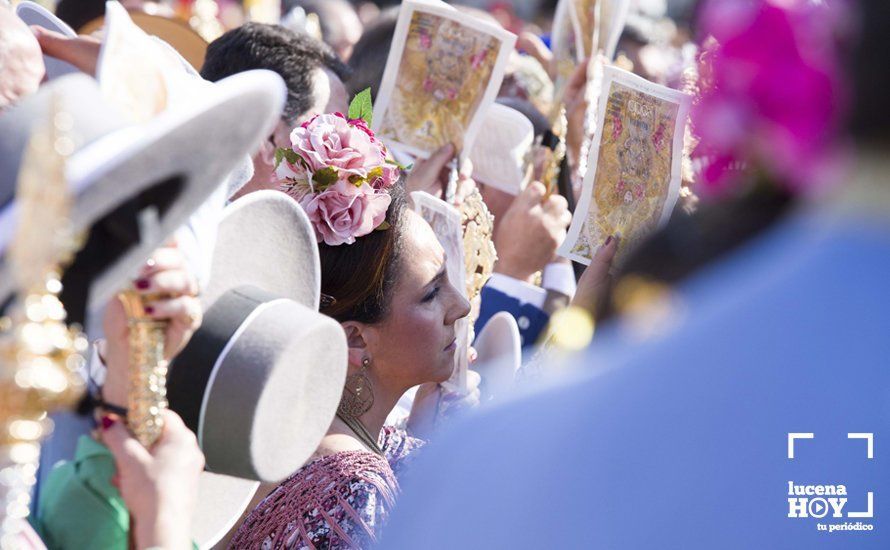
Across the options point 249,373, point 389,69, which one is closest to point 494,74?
point 389,69

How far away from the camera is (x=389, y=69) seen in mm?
3820

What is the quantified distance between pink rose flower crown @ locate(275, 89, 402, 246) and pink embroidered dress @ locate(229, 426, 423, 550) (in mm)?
467

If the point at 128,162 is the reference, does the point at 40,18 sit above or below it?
above

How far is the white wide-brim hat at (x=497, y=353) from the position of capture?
141 inches

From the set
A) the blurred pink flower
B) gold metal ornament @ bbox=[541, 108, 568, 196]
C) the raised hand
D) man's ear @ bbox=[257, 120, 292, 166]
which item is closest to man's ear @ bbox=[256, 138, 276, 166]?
man's ear @ bbox=[257, 120, 292, 166]

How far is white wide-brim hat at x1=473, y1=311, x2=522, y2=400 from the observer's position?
11.8ft

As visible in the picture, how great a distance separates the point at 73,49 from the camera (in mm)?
2152

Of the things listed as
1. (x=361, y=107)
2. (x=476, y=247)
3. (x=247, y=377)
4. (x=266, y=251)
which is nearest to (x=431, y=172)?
(x=476, y=247)

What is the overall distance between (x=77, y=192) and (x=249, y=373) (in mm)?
442

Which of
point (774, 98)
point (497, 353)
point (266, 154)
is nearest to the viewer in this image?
point (774, 98)

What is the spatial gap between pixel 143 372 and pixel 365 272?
4.24 ft

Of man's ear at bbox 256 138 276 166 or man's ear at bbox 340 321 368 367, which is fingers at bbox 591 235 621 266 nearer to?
man's ear at bbox 340 321 368 367

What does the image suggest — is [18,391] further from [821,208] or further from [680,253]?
[821,208]

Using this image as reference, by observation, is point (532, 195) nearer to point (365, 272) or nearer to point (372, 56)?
point (372, 56)
